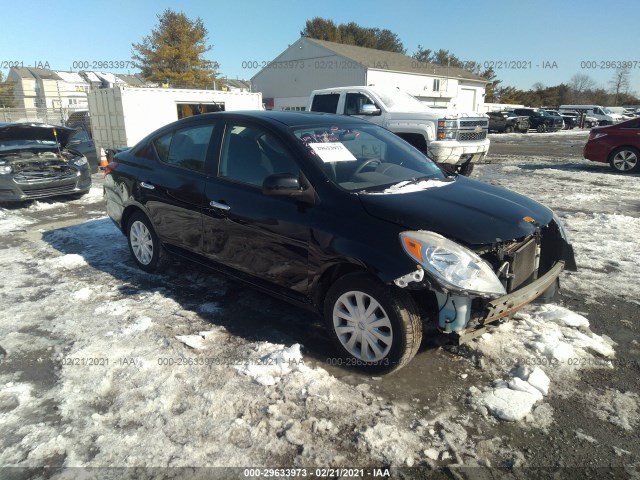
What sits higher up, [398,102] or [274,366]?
[398,102]

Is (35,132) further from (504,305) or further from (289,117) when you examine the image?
(504,305)

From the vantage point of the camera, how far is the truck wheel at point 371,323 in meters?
2.81

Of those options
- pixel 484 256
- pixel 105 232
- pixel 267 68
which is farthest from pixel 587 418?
pixel 267 68

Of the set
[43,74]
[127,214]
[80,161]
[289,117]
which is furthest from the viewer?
[43,74]

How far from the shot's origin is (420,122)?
9.40m

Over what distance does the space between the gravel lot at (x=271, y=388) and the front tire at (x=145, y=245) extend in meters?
0.18

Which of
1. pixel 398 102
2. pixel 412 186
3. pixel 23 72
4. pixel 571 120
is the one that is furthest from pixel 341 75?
pixel 23 72

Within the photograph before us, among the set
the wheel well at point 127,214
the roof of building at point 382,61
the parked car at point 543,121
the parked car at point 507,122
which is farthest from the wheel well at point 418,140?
the parked car at point 543,121

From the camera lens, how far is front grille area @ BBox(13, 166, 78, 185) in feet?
26.0

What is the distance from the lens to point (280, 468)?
90.7 inches

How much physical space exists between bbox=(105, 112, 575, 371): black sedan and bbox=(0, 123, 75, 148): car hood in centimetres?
526

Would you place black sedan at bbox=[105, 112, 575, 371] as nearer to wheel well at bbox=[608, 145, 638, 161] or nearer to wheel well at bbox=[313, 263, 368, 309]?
wheel well at bbox=[313, 263, 368, 309]

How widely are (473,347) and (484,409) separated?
0.70 meters

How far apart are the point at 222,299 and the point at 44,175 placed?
595 centimetres
